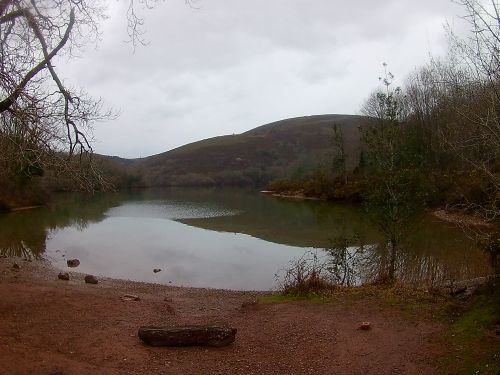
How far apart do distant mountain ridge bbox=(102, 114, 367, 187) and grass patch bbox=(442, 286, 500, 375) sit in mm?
99056

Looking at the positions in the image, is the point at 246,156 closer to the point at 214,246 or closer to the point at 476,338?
the point at 214,246

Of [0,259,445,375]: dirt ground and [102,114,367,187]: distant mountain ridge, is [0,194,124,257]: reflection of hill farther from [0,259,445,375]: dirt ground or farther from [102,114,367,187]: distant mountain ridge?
[102,114,367,187]: distant mountain ridge

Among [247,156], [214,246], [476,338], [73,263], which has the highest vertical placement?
[247,156]

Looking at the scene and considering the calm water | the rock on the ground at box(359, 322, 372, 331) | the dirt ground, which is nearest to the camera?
the dirt ground

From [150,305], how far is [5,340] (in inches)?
164

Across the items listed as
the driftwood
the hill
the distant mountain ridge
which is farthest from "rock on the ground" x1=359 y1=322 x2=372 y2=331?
the hill

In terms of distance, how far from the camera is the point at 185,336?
7367mm

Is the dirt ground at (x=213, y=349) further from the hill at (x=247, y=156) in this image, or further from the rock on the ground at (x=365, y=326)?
the hill at (x=247, y=156)

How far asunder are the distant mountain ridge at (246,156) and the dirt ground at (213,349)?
9765 centimetres

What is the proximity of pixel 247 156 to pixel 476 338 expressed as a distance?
13799cm

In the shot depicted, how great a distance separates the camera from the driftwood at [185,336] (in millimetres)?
7367

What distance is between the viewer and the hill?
120000 mm

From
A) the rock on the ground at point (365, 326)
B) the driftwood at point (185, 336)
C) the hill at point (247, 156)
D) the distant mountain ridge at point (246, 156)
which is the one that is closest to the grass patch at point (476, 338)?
the rock on the ground at point (365, 326)

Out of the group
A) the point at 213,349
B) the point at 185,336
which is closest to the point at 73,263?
the point at 185,336
